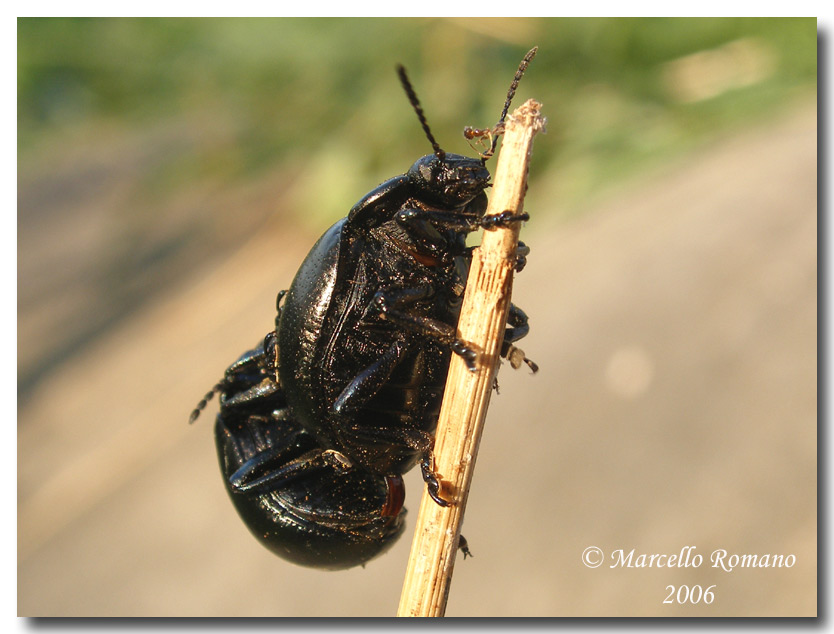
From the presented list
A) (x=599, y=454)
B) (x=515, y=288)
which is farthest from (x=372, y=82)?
(x=599, y=454)

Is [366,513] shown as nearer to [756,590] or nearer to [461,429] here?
[461,429]

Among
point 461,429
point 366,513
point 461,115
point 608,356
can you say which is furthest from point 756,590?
point 461,115

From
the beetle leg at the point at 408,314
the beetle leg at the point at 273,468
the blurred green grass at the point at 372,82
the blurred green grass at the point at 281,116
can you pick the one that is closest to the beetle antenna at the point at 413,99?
the beetle leg at the point at 408,314

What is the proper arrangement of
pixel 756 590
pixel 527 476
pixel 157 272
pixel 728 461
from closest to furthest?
pixel 756 590 < pixel 728 461 < pixel 527 476 < pixel 157 272

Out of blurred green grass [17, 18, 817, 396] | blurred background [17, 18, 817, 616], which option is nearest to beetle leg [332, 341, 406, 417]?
blurred background [17, 18, 817, 616]

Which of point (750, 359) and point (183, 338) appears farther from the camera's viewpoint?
point (183, 338)

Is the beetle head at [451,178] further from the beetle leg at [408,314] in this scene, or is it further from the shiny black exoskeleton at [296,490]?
the shiny black exoskeleton at [296,490]

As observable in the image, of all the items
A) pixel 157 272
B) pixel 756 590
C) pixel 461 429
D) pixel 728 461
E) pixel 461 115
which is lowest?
pixel 756 590
